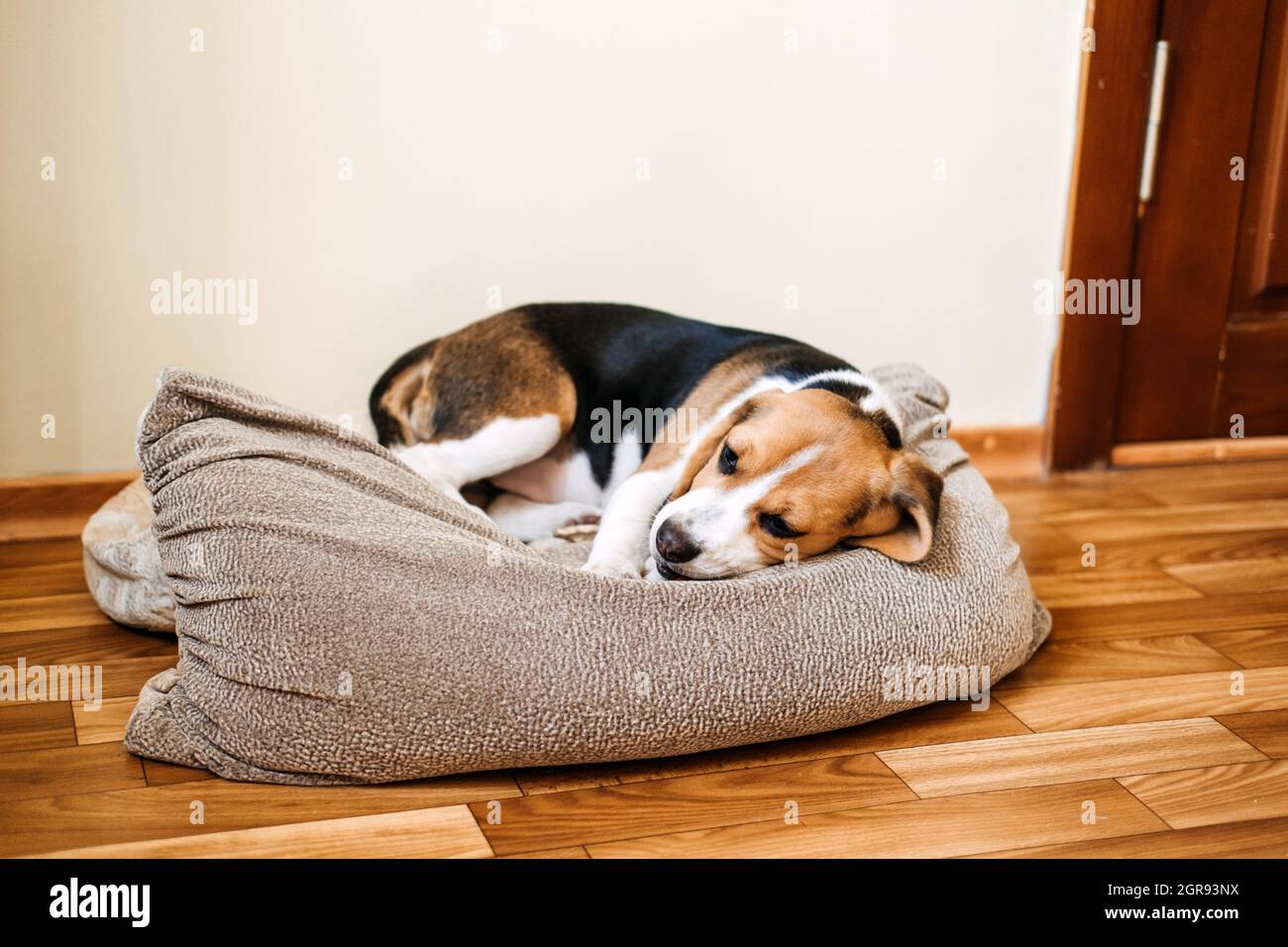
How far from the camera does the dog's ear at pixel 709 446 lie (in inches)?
103

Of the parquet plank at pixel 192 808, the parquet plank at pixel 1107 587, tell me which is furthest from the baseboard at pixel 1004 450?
the parquet plank at pixel 192 808

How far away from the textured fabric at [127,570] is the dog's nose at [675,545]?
1.08m

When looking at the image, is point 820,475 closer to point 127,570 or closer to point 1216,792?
point 1216,792

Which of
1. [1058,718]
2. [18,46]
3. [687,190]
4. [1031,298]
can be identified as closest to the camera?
[1058,718]

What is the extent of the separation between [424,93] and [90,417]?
1336 millimetres

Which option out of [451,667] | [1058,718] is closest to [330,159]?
[451,667]

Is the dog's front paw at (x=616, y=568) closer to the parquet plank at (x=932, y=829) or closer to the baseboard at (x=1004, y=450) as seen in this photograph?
the parquet plank at (x=932, y=829)

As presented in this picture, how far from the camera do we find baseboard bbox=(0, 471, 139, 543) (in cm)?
347

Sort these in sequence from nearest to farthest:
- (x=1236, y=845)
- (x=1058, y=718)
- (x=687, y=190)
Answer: (x=1236, y=845)
(x=1058, y=718)
(x=687, y=190)

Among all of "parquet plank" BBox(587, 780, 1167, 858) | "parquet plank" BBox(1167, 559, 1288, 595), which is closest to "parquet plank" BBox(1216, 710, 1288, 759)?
Answer: "parquet plank" BBox(587, 780, 1167, 858)

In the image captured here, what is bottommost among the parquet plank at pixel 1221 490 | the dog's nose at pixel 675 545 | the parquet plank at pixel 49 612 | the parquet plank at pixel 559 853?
the parquet plank at pixel 559 853

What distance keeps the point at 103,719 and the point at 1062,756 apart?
1.90 meters

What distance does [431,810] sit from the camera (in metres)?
2.13

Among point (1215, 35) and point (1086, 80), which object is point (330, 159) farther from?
point (1215, 35)
